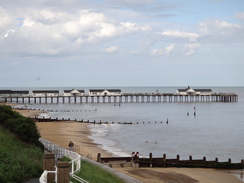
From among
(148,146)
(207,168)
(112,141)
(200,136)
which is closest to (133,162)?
(207,168)

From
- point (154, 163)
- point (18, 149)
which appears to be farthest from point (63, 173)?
point (154, 163)

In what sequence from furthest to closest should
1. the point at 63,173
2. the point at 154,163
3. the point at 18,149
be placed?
the point at 154,163
the point at 18,149
the point at 63,173

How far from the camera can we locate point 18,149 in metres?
23.3

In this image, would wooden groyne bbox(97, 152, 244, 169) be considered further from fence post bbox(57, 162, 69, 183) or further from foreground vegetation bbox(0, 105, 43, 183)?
fence post bbox(57, 162, 69, 183)

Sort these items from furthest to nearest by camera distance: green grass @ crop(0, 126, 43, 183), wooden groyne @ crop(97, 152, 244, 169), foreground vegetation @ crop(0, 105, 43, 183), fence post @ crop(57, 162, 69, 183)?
wooden groyne @ crop(97, 152, 244, 169) < foreground vegetation @ crop(0, 105, 43, 183) < green grass @ crop(0, 126, 43, 183) < fence post @ crop(57, 162, 69, 183)

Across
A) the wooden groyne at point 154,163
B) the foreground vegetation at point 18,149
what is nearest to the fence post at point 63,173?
the foreground vegetation at point 18,149

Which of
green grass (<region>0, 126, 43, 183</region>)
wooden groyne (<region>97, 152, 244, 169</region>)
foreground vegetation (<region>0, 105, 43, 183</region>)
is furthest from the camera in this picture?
wooden groyne (<region>97, 152, 244, 169</region>)

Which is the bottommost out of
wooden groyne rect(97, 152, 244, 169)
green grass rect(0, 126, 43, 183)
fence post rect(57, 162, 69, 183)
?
wooden groyne rect(97, 152, 244, 169)

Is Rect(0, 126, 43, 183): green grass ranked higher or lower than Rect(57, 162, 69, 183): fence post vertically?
lower

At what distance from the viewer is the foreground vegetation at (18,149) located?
16408mm

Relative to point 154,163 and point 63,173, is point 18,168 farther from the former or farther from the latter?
point 154,163

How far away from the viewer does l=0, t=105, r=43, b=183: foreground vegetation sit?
1641cm

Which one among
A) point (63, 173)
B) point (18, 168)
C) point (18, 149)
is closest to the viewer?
point (63, 173)

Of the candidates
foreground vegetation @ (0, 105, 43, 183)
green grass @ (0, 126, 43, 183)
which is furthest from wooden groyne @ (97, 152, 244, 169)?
green grass @ (0, 126, 43, 183)
